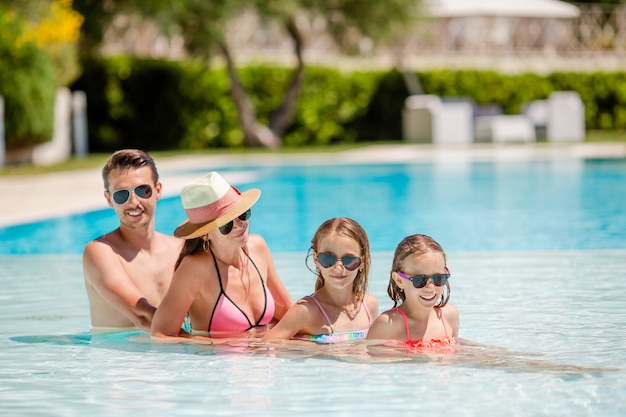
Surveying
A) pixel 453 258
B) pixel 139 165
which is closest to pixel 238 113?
pixel 453 258

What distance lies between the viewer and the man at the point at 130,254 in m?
5.24

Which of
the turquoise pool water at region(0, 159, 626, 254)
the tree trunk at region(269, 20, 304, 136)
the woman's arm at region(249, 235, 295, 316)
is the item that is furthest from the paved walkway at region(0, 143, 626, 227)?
the woman's arm at region(249, 235, 295, 316)

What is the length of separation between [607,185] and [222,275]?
11.2 m

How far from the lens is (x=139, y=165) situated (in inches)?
208

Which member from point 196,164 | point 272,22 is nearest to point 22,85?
point 196,164

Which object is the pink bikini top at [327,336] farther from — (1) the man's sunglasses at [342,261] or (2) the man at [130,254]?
(2) the man at [130,254]

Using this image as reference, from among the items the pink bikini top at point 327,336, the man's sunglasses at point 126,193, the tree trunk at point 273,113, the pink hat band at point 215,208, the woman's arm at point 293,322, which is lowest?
the pink bikini top at point 327,336

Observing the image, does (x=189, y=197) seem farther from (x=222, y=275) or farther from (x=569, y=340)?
(x=569, y=340)

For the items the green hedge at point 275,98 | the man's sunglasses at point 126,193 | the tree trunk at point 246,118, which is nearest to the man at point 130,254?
the man's sunglasses at point 126,193

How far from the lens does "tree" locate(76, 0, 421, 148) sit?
22.4 m

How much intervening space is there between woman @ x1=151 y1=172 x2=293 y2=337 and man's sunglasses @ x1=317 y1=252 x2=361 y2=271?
1.26ft

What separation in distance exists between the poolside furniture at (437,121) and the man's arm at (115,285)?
20.8m

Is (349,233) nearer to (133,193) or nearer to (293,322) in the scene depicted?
(293,322)

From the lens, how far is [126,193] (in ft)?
17.2
